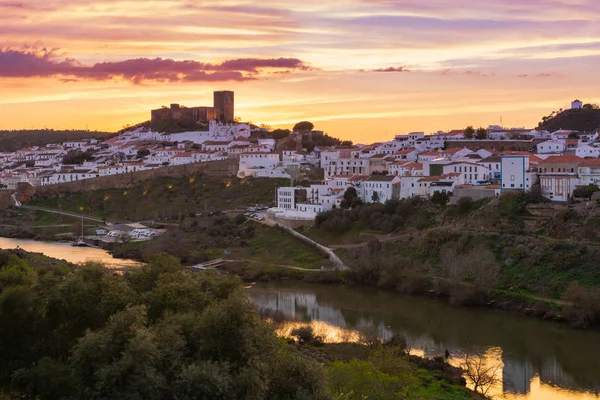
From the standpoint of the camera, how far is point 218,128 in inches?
2429

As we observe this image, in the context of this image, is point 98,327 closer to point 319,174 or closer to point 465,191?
point 465,191

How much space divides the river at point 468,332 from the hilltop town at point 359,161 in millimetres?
8163

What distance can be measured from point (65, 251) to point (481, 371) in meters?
23.8

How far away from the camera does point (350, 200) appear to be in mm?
33938

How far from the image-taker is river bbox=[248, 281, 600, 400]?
53.2ft

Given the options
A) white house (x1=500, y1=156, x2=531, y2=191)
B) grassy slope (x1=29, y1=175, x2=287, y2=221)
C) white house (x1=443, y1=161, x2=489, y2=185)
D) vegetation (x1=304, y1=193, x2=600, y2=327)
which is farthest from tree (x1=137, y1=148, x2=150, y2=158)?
white house (x1=500, y1=156, x2=531, y2=191)

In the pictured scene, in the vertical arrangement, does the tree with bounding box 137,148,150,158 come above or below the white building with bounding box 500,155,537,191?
above

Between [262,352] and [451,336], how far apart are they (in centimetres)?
1119

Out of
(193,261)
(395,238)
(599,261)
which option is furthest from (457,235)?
(193,261)

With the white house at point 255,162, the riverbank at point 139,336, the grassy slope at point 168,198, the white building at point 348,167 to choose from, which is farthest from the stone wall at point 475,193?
the riverbank at point 139,336

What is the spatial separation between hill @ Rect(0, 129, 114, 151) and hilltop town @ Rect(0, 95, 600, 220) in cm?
2502

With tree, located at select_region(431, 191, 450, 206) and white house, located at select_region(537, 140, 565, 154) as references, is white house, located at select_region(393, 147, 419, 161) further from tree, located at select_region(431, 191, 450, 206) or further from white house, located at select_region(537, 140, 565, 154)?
tree, located at select_region(431, 191, 450, 206)

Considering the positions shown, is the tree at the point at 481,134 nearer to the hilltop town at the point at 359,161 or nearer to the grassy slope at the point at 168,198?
the hilltop town at the point at 359,161

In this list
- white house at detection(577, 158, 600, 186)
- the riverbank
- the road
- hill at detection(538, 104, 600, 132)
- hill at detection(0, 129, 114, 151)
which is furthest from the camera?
hill at detection(0, 129, 114, 151)
